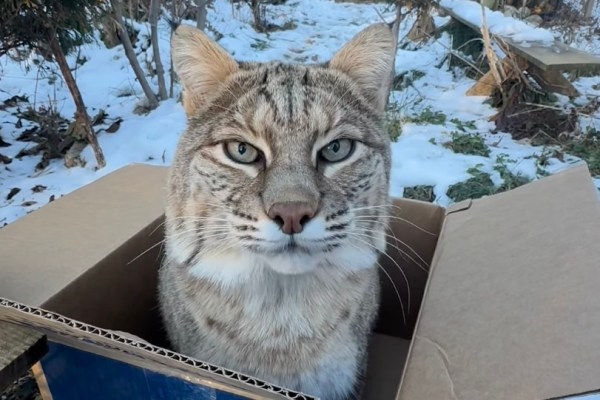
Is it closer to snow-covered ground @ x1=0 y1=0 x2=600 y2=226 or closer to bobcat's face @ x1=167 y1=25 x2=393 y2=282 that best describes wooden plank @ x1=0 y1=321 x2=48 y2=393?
bobcat's face @ x1=167 y1=25 x2=393 y2=282

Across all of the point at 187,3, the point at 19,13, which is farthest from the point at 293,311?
the point at 187,3

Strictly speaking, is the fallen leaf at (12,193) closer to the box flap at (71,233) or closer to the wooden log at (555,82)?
the box flap at (71,233)

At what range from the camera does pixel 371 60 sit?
150 cm

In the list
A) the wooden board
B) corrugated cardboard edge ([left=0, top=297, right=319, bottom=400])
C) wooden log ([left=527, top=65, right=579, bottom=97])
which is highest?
corrugated cardboard edge ([left=0, top=297, right=319, bottom=400])

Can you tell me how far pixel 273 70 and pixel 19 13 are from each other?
1.72 metres

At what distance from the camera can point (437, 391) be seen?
3.33 feet

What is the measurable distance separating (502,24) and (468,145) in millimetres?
1835

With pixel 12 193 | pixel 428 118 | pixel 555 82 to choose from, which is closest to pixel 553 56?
pixel 555 82

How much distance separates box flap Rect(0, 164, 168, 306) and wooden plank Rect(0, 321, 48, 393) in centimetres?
23

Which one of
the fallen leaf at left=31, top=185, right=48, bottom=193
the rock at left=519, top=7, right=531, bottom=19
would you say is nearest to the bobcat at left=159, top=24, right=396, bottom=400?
the fallen leaf at left=31, top=185, right=48, bottom=193

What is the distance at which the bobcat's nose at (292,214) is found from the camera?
1.13 m

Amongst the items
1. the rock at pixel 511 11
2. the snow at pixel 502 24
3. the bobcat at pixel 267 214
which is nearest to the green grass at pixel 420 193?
the bobcat at pixel 267 214

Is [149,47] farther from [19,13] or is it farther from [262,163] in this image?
[262,163]

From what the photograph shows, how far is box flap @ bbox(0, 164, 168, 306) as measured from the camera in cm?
137
